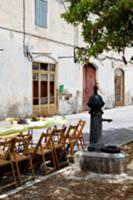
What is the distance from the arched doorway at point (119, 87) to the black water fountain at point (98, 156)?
19.5 metres

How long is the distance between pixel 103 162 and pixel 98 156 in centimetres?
14

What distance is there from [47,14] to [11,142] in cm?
1289

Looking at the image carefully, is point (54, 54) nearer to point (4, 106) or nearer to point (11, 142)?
point (4, 106)

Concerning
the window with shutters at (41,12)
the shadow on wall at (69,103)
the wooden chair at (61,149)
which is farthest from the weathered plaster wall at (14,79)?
the wooden chair at (61,149)

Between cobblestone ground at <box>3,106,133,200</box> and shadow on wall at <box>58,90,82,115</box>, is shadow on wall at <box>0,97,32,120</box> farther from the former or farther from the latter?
cobblestone ground at <box>3,106,133,200</box>

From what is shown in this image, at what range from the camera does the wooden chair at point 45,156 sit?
657cm

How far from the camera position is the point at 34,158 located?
6844 millimetres

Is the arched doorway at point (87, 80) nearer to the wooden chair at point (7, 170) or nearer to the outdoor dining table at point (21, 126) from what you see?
the outdoor dining table at point (21, 126)

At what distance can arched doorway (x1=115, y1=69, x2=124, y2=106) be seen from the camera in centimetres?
2656

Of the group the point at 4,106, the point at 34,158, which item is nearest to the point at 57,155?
the point at 34,158

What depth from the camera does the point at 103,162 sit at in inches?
264

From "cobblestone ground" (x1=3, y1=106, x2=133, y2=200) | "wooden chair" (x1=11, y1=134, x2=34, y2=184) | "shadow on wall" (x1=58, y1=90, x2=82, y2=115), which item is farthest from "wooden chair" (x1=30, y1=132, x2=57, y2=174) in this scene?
"shadow on wall" (x1=58, y1=90, x2=82, y2=115)

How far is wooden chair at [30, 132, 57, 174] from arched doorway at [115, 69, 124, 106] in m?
19.5

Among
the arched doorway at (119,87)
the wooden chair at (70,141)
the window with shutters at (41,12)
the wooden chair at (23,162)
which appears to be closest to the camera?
the wooden chair at (23,162)
